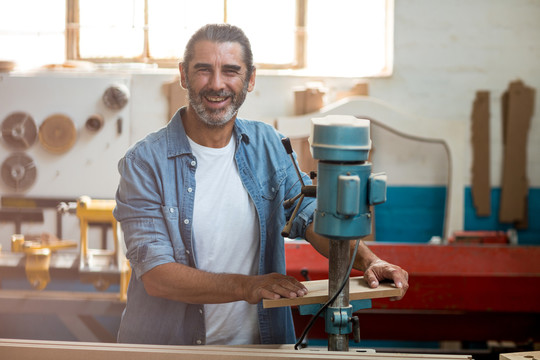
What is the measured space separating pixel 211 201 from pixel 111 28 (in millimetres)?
2493

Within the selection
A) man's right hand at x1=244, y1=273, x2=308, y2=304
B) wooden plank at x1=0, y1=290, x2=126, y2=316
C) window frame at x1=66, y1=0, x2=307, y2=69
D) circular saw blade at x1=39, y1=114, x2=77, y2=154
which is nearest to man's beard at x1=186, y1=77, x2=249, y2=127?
man's right hand at x1=244, y1=273, x2=308, y2=304

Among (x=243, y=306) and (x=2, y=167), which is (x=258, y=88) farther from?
(x=243, y=306)

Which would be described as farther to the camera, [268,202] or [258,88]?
[258,88]

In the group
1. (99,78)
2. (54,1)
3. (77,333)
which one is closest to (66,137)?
(99,78)

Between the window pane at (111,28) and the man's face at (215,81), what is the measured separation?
2.30m

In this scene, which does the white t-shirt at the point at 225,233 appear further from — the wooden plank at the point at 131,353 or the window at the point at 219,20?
the window at the point at 219,20

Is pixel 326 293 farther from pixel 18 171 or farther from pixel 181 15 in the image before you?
pixel 18 171

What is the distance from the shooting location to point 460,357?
117cm

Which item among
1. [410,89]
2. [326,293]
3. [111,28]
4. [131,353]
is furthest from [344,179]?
[111,28]

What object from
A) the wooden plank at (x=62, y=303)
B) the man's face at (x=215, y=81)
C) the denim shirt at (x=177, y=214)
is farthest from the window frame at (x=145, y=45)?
the man's face at (x=215, y=81)

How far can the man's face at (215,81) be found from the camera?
1.63 meters

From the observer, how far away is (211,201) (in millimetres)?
1679

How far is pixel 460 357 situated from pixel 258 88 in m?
2.75

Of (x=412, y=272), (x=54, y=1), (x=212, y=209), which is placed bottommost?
(x=412, y=272)
